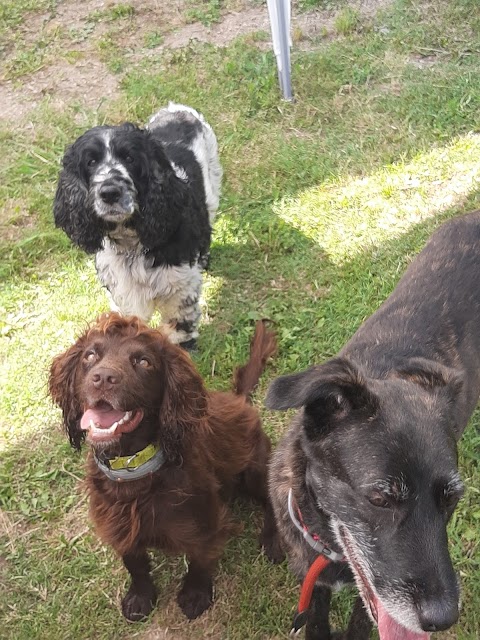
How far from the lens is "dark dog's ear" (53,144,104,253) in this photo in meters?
3.71

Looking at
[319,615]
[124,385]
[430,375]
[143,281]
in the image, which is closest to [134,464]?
[124,385]

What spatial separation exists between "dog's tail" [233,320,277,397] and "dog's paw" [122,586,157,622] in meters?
1.08

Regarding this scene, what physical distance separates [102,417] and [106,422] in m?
0.03

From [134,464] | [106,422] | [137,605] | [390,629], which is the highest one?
[106,422]

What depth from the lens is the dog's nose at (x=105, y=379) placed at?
228 cm

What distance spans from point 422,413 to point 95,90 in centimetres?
539

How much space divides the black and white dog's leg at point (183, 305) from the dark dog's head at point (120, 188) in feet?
0.94

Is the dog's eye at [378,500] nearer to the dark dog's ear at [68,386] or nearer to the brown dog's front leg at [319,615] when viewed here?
the brown dog's front leg at [319,615]

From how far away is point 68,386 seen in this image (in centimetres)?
262

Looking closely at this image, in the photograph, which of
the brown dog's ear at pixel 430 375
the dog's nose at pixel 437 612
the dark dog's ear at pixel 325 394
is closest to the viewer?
the dog's nose at pixel 437 612

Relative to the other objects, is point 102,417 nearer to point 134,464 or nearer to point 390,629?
point 134,464

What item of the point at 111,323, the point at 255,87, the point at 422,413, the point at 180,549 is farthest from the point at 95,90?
the point at 422,413

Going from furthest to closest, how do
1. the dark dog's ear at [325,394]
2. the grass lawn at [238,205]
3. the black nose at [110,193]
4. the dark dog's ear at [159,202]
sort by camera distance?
the dark dog's ear at [159,202], the black nose at [110,193], the grass lawn at [238,205], the dark dog's ear at [325,394]

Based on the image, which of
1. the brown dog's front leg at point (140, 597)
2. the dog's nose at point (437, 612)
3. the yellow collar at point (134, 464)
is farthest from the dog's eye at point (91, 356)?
the dog's nose at point (437, 612)
